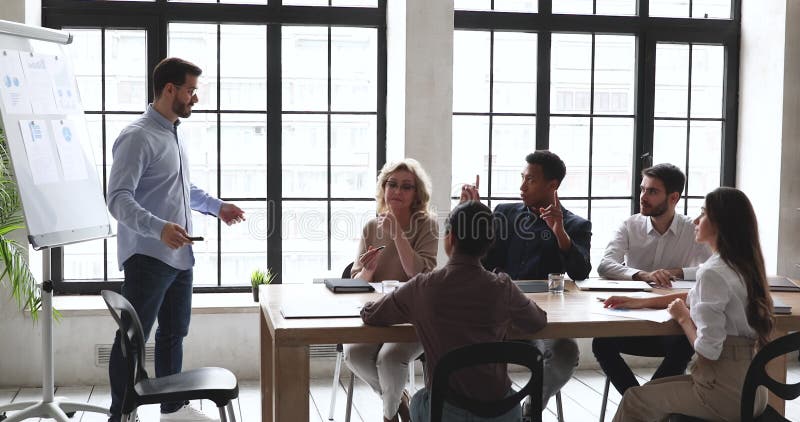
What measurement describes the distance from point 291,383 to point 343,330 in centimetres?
30

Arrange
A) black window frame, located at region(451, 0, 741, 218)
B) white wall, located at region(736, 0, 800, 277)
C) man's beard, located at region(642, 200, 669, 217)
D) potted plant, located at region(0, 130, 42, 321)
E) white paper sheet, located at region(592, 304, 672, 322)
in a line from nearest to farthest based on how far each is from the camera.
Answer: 1. white paper sheet, located at region(592, 304, 672, 322)
2. potted plant, located at region(0, 130, 42, 321)
3. man's beard, located at region(642, 200, 669, 217)
4. white wall, located at region(736, 0, 800, 277)
5. black window frame, located at region(451, 0, 741, 218)

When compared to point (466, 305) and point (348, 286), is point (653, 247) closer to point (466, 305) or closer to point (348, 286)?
point (348, 286)

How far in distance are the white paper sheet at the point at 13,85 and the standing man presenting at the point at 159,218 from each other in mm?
443

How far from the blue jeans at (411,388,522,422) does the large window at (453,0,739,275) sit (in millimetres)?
2676

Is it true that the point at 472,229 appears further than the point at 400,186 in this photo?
No

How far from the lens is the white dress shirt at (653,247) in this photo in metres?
4.13

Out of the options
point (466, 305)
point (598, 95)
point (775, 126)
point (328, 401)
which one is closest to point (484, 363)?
point (466, 305)

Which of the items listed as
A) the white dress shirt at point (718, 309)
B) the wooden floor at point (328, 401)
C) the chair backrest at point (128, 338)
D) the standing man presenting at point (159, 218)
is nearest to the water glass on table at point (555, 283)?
the white dress shirt at point (718, 309)

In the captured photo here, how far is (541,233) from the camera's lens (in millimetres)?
3973

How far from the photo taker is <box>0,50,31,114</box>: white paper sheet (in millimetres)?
3598

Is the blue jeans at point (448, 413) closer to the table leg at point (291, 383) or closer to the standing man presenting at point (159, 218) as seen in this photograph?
the table leg at point (291, 383)

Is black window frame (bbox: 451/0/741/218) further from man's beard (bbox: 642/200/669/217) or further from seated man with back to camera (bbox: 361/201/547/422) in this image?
seated man with back to camera (bbox: 361/201/547/422)

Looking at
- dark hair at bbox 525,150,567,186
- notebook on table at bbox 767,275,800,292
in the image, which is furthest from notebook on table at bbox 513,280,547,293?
notebook on table at bbox 767,275,800,292

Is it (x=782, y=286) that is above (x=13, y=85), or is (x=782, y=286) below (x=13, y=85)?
below
